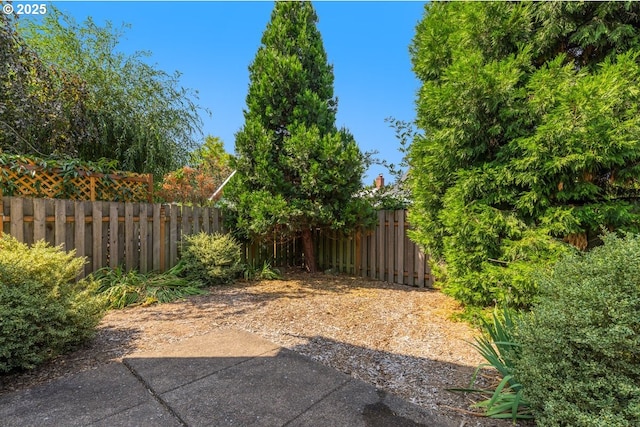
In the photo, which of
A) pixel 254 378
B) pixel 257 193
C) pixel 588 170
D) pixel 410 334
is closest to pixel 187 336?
pixel 254 378

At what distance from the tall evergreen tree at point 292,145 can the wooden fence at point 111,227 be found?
3.63 feet

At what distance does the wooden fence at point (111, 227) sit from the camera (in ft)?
13.6

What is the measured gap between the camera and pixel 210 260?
5188 millimetres

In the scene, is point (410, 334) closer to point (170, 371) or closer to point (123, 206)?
point (170, 371)

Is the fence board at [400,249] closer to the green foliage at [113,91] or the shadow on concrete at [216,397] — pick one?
the shadow on concrete at [216,397]

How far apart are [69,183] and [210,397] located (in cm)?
478

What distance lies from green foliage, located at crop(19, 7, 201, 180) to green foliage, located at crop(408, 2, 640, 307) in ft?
22.4

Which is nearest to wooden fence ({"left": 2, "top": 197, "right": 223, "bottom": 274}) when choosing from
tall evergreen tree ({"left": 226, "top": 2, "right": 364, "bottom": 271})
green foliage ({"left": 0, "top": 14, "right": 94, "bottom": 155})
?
tall evergreen tree ({"left": 226, "top": 2, "right": 364, "bottom": 271})

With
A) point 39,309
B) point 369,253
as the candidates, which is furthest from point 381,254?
point 39,309

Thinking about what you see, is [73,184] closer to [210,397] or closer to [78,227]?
[78,227]

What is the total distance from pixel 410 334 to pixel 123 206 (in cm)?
484

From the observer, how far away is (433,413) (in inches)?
71.6

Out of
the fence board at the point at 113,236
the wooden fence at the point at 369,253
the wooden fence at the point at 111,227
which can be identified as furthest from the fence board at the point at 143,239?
the wooden fence at the point at 369,253

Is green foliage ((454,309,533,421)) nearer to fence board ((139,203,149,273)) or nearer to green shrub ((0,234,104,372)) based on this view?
green shrub ((0,234,104,372))
